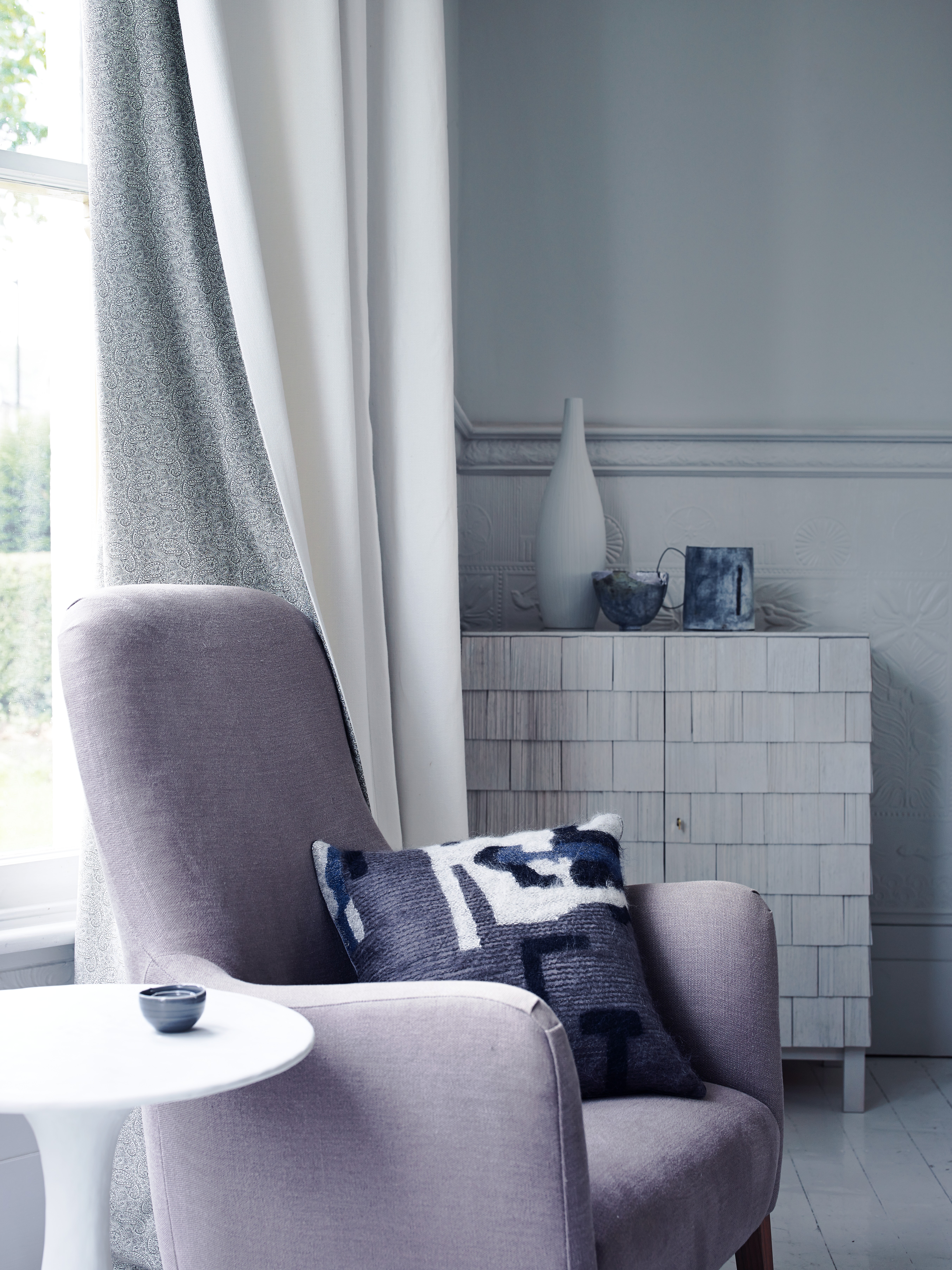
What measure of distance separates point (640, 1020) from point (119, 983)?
0.62 metres

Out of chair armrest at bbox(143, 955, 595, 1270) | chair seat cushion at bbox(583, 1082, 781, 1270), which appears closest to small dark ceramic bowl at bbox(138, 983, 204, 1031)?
chair armrest at bbox(143, 955, 595, 1270)

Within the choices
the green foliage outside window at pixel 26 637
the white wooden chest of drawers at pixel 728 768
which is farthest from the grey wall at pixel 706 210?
the green foliage outside window at pixel 26 637

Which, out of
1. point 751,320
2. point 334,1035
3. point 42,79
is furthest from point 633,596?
point 334,1035

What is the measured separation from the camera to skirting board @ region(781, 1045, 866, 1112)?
7.31 feet

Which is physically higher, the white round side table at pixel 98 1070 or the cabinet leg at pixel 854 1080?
the white round side table at pixel 98 1070

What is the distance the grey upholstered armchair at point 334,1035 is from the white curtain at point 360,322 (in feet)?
0.89

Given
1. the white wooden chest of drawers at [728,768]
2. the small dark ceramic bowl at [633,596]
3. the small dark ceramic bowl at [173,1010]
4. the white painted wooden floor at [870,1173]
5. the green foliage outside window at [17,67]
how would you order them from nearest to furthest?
the small dark ceramic bowl at [173,1010], the green foliage outside window at [17,67], the white painted wooden floor at [870,1173], the white wooden chest of drawers at [728,768], the small dark ceramic bowl at [633,596]

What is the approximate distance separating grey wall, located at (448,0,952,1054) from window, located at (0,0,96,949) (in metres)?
1.18

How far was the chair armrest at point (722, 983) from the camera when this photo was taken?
128 cm

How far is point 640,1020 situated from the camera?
1196 millimetres

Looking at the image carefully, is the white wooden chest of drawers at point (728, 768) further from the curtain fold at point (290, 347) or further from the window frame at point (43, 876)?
the window frame at point (43, 876)

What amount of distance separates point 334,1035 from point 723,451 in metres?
2.01

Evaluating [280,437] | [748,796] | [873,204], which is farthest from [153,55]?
[873,204]

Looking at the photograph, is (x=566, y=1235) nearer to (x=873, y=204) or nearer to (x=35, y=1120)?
(x=35, y=1120)
